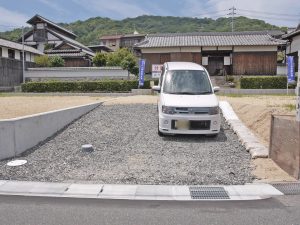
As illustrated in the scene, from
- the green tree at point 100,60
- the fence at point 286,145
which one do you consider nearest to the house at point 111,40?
the green tree at point 100,60

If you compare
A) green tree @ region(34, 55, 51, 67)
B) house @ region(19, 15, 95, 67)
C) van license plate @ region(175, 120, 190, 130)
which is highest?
house @ region(19, 15, 95, 67)

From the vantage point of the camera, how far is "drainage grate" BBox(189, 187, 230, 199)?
4745 millimetres

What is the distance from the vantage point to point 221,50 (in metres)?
30.0

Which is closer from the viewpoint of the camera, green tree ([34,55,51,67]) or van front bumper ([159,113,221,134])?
van front bumper ([159,113,221,134])

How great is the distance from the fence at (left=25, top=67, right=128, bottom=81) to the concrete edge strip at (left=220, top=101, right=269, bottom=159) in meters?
19.3

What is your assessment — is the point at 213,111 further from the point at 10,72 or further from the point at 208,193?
the point at 10,72

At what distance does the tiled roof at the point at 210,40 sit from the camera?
28.7m

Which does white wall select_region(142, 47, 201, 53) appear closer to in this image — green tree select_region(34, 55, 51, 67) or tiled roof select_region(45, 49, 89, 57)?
green tree select_region(34, 55, 51, 67)

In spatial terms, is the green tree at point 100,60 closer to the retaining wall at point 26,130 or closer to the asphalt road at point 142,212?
the retaining wall at point 26,130

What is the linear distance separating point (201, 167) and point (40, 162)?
3145 mm

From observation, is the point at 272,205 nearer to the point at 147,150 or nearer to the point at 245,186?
the point at 245,186

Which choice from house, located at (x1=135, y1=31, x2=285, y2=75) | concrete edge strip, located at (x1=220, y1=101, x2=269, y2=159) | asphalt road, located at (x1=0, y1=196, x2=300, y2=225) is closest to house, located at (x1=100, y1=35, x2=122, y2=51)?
house, located at (x1=135, y1=31, x2=285, y2=75)

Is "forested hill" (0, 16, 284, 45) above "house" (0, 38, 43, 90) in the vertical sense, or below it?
above

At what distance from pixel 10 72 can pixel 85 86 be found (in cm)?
862
